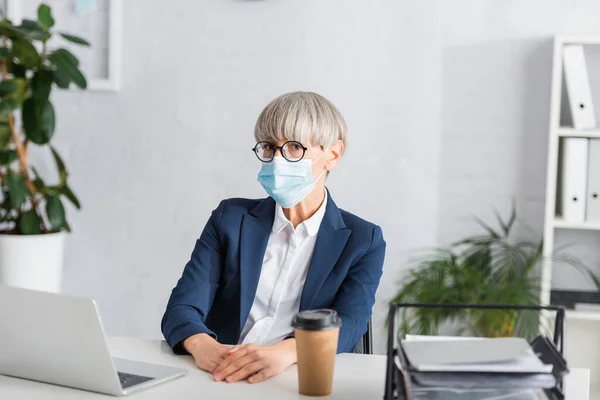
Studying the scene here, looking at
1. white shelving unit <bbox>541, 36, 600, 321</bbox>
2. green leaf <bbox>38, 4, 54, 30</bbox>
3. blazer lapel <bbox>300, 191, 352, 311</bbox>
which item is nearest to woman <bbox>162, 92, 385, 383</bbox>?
blazer lapel <bbox>300, 191, 352, 311</bbox>

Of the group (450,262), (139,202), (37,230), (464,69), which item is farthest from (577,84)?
(37,230)

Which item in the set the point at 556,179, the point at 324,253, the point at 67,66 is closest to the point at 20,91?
the point at 67,66

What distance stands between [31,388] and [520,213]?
213cm

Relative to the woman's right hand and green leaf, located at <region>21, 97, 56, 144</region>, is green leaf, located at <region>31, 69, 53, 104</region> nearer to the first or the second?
green leaf, located at <region>21, 97, 56, 144</region>

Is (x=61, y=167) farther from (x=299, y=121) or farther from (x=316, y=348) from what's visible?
(x=316, y=348)

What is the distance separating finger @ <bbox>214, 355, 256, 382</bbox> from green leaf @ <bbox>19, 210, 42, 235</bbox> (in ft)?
6.22

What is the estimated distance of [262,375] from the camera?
4.80 ft

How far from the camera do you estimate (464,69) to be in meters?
3.08

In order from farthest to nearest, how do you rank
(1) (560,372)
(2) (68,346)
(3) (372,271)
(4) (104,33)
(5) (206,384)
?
(4) (104,33) → (3) (372,271) → (5) (206,384) → (2) (68,346) → (1) (560,372)

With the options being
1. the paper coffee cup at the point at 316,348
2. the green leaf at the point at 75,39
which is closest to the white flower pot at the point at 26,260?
the green leaf at the point at 75,39

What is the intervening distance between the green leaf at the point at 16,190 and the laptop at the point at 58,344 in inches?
68.2

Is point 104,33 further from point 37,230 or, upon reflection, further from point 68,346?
point 68,346

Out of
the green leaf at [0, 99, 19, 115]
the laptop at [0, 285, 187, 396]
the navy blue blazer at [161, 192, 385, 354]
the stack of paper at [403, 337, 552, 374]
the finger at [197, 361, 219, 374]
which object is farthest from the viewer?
the green leaf at [0, 99, 19, 115]

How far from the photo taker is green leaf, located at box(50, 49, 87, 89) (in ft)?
10.1
